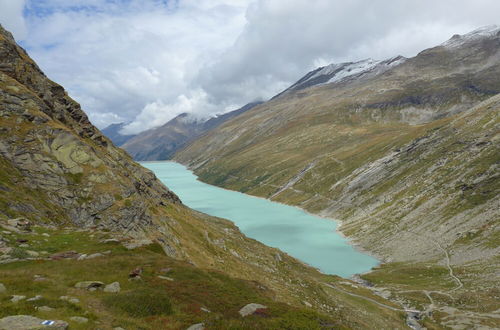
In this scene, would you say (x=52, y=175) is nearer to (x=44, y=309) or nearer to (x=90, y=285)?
(x=90, y=285)

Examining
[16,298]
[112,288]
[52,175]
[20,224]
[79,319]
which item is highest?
[52,175]

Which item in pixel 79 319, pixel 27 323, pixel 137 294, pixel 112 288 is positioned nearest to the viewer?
pixel 27 323

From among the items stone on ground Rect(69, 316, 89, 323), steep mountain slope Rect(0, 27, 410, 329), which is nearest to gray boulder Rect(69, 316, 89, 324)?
stone on ground Rect(69, 316, 89, 323)

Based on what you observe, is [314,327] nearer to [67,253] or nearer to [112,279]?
[112,279]

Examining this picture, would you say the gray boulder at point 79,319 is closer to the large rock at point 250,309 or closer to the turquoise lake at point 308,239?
the large rock at point 250,309

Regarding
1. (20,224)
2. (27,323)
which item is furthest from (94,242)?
(27,323)

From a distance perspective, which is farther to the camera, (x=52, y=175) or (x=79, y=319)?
(x=52, y=175)
